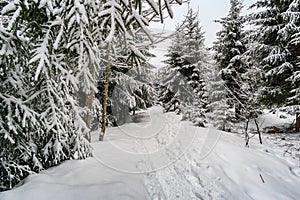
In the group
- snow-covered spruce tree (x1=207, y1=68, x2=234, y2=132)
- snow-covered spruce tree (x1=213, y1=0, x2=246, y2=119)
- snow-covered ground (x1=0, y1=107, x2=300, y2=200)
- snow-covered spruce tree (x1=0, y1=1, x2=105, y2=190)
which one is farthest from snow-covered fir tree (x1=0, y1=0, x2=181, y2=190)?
snow-covered spruce tree (x1=213, y1=0, x2=246, y2=119)

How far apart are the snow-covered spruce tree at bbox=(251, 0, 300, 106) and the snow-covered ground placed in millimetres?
6008

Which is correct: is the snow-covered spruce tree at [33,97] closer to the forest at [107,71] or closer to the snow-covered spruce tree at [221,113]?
the forest at [107,71]

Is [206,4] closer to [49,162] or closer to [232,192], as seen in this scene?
[232,192]

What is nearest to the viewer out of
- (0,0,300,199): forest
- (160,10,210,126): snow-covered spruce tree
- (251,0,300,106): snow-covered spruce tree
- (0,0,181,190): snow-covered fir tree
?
(0,0,300,199): forest

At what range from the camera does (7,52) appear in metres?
2.54

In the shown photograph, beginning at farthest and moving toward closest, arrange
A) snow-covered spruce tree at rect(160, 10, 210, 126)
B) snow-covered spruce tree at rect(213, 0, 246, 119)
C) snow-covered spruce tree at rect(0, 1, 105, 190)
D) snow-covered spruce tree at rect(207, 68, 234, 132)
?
snow-covered spruce tree at rect(160, 10, 210, 126)
snow-covered spruce tree at rect(213, 0, 246, 119)
snow-covered spruce tree at rect(207, 68, 234, 132)
snow-covered spruce tree at rect(0, 1, 105, 190)

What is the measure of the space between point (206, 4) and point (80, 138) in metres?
3.57

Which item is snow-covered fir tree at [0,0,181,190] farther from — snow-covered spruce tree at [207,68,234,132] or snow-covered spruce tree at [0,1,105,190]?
snow-covered spruce tree at [207,68,234,132]

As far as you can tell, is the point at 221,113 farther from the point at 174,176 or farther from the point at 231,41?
the point at 174,176

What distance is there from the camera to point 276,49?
35.1ft

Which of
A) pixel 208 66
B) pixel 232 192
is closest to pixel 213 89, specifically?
pixel 208 66

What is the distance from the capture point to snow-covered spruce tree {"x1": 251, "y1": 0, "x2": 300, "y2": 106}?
9961 millimetres

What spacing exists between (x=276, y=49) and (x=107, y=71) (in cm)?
880

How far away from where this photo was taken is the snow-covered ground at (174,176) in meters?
2.69
